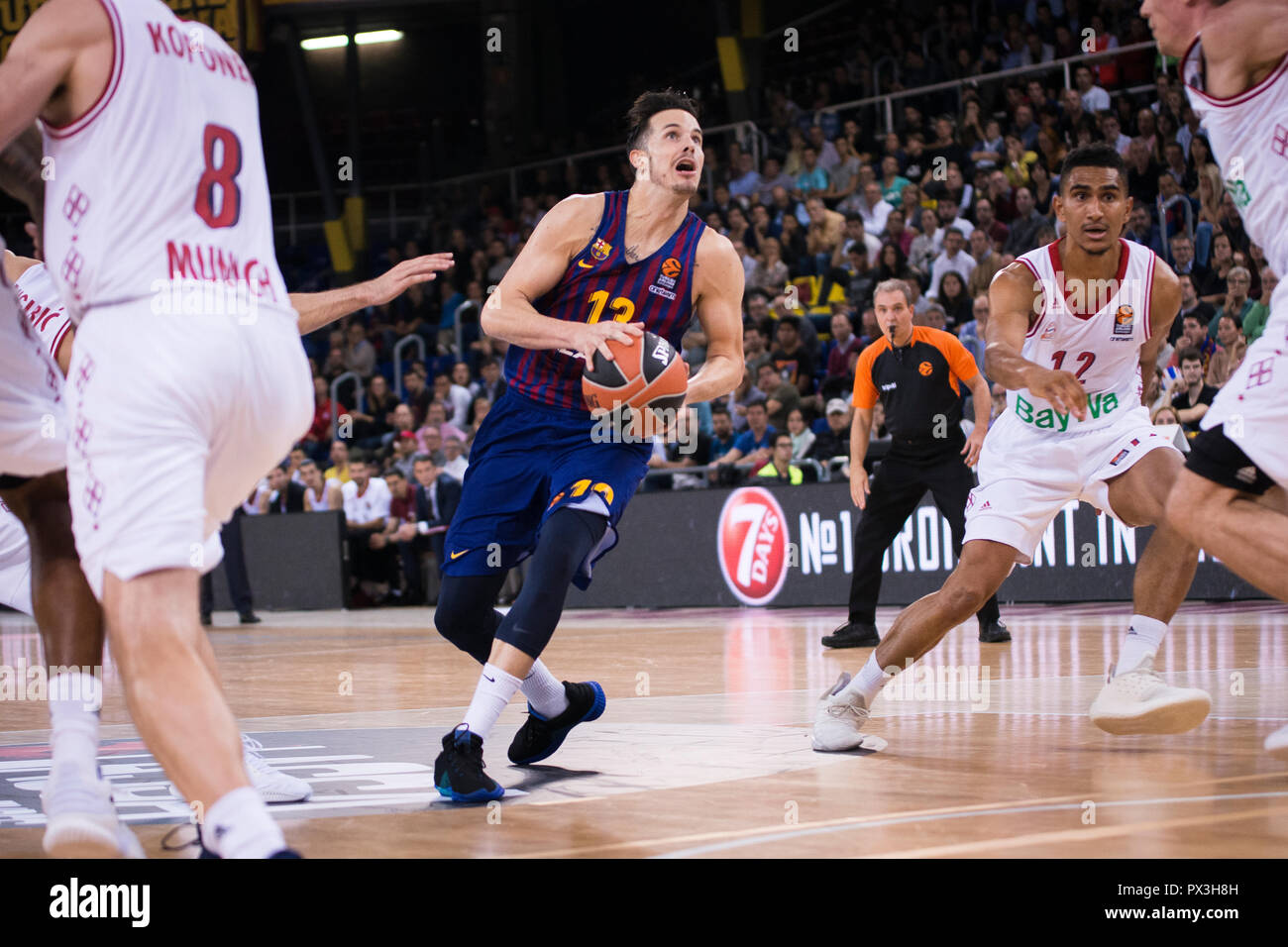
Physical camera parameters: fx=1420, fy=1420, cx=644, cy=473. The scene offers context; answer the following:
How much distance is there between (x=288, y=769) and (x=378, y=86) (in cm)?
2401

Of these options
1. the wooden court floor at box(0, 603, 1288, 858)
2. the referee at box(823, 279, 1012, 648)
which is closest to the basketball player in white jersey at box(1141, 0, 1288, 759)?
the wooden court floor at box(0, 603, 1288, 858)

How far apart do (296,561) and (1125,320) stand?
13.8 m

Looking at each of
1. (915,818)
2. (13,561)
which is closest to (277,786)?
(13,561)

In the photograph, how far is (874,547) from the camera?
959 centimetres

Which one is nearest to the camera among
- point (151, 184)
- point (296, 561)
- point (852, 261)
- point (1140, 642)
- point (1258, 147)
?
point (151, 184)

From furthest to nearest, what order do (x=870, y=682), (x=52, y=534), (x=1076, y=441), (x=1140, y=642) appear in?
(x=1076, y=441)
(x=870, y=682)
(x=1140, y=642)
(x=52, y=534)

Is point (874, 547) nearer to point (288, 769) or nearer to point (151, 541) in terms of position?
point (288, 769)

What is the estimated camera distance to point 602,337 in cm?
429

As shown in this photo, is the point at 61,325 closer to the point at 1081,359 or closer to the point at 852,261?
the point at 1081,359

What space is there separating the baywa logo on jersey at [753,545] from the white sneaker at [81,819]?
1037 centimetres

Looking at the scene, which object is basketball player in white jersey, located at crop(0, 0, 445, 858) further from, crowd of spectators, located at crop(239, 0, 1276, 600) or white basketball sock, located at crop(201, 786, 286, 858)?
crowd of spectators, located at crop(239, 0, 1276, 600)

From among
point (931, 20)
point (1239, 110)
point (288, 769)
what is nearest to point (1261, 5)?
point (1239, 110)

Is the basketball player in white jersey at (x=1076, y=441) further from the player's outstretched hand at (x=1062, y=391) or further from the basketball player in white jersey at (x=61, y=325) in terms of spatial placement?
the basketball player in white jersey at (x=61, y=325)

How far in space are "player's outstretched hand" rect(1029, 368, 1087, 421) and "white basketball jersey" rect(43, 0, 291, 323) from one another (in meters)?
2.56
